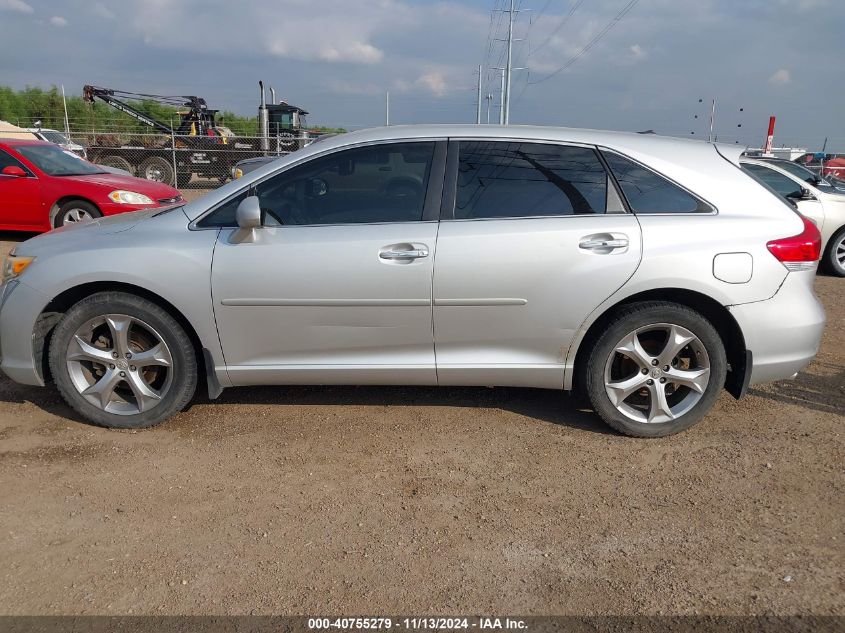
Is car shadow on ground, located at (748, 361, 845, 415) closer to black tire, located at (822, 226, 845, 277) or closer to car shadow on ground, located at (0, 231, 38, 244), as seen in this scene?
black tire, located at (822, 226, 845, 277)

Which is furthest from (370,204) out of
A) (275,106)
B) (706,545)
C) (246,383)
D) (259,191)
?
(275,106)

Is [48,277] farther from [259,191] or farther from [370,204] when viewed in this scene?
[370,204]

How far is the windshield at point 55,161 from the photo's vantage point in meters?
9.77

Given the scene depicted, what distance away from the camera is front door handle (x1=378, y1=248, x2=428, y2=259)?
3.61 meters

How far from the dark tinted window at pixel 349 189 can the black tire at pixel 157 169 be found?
61.4 ft

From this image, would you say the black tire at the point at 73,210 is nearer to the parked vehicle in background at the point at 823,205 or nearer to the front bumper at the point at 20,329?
the front bumper at the point at 20,329

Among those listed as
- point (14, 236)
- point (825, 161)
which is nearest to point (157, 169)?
point (14, 236)

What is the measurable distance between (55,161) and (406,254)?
8.57m

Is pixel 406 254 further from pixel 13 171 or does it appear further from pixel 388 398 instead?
pixel 13 171

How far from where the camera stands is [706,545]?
2.85 metres

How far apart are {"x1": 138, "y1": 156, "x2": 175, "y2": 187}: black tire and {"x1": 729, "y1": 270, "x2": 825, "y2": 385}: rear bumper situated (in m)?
20.1

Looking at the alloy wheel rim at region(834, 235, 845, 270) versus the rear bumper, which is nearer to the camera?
the rear bumper

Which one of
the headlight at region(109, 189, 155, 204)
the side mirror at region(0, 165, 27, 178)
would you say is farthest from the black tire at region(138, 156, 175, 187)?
the headlight at region(109, 189, 155, 204)

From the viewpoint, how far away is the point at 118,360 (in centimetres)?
383
